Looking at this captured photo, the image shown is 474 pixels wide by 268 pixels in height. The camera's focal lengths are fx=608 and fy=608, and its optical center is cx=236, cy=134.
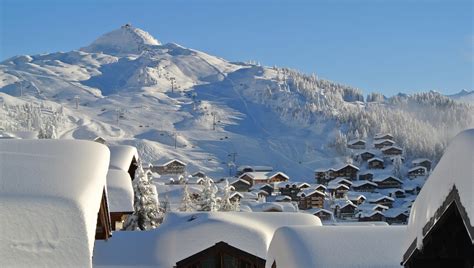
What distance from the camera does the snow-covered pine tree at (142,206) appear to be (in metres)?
30.9

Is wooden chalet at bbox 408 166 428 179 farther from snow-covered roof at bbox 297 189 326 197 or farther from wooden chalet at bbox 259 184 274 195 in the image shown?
snow-covered roof at bbox 297 189 326 197

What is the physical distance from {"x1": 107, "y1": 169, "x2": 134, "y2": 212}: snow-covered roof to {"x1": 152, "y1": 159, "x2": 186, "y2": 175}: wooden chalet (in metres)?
96.3

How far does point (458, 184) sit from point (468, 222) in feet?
1.51

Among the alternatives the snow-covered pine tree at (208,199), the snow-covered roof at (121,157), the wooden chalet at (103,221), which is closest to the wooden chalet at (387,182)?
the snow-covered pine tree at (208,199)

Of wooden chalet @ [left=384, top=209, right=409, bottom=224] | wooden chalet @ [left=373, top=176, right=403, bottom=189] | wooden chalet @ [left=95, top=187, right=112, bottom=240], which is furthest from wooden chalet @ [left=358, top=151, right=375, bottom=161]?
wooden chalet @ [left=95, top=187, right=112, bottom=240]

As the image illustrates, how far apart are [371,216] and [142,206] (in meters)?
51.2

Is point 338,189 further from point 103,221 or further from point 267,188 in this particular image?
point 103,221

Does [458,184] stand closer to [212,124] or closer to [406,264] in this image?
[406,264]

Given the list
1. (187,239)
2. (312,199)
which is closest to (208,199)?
(187,239)

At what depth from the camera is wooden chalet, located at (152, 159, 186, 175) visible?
11550 cm

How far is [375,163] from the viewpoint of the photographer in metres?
122

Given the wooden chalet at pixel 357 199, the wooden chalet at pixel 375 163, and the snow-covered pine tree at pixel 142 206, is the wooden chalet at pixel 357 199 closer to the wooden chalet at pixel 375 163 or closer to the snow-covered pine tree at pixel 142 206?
the wooden chalet at pixel 375 163

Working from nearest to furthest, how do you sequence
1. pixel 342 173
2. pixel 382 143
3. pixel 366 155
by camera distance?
pixel 342 173
pixel 366 155
pixel 382 143

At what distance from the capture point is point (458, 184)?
5633mm
